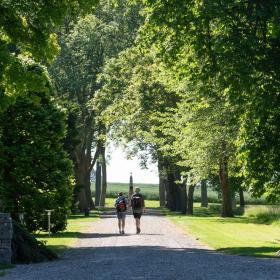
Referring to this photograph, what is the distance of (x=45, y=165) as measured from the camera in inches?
1210

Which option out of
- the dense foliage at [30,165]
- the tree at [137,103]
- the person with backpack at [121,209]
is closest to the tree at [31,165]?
the dense foliage at [30,165]

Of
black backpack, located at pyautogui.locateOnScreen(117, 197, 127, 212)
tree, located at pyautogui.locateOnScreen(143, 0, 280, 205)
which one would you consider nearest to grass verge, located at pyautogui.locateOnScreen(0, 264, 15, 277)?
tree, located at pyautogui.locateOnScreen(143, 0, 280, 205)

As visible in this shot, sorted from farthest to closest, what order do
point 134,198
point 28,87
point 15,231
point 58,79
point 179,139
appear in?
point 58,79 → point 179,139 → point 134,198 → point 28,87 → point 15,231

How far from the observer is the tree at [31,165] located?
30516 mm

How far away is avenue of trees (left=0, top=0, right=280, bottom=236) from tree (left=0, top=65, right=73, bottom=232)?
46mm

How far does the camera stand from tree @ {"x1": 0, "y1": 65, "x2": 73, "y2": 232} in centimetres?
3052

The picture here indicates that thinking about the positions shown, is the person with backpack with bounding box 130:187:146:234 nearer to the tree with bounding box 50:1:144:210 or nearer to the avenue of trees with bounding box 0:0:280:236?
the avenue of trees with bounding box 0:0:280:236

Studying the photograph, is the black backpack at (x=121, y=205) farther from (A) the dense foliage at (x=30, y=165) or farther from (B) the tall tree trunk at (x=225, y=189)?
(B) the tall tree trunk at (x=225, y=189)

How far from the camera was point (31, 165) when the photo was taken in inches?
1212

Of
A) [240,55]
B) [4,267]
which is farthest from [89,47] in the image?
[4,267]

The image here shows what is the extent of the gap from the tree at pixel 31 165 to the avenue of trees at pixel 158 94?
46 millimetres

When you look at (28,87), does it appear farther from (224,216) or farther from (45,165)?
(224,216)

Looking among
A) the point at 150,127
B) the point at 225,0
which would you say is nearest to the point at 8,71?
the point at 225,0

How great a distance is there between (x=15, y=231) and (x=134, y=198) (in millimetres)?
12150
